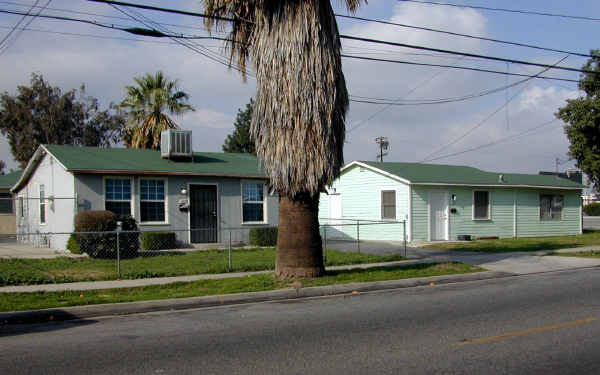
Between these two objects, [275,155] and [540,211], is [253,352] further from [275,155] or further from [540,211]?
[540,211]

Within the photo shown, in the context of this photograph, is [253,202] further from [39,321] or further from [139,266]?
[39,321]

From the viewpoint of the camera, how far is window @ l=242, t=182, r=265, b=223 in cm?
2181

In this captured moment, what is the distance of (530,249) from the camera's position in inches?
795

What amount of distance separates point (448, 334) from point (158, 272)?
27.0 feet

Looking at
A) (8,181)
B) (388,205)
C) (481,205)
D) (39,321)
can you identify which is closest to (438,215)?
(388,205)

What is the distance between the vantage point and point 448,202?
82.6 feet

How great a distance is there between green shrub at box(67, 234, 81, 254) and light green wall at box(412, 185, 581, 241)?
45.3ft

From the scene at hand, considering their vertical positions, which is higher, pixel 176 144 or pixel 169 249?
pixel 176 144

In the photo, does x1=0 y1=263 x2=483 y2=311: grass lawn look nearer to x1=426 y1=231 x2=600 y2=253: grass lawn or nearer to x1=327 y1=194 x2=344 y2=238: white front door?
x1=426 y1=231 x2=600 y2=253: grass lawn

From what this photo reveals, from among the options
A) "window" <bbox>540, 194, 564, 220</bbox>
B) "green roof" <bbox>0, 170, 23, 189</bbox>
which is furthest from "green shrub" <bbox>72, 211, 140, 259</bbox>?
"window" <bbox>540, 194, 564, 220</bbox>

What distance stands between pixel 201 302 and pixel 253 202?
1189 centimetres

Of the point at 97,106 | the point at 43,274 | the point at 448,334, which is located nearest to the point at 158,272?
the point at 43,274

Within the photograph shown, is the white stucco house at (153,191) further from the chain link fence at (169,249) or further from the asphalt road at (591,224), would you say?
the asphalt road at (591,224)

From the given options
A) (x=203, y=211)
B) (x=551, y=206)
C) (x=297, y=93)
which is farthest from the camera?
(x=551, y=206)
